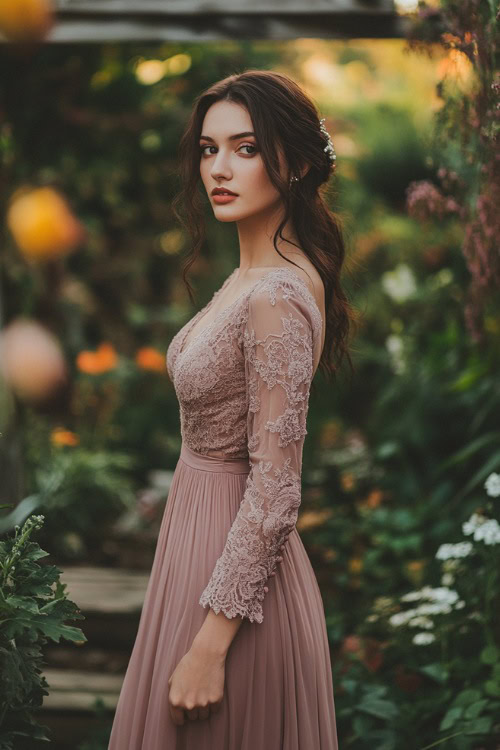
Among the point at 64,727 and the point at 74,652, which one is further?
the point at 74,652

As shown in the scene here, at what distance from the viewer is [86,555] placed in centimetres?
433

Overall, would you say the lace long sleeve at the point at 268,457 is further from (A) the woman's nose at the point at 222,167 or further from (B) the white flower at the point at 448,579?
(B) the white flower at the point at 448,579

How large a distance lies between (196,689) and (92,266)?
482 centimetres

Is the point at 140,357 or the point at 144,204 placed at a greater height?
the point at 144,204

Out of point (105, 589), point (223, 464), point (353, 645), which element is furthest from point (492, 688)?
point (105, 589)

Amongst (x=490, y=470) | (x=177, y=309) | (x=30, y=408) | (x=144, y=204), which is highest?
(x=144, y=204)

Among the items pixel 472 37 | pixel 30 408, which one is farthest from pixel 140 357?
pixel 472 37

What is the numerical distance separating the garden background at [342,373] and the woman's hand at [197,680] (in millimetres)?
187

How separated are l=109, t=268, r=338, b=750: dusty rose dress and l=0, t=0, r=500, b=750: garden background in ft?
0.69

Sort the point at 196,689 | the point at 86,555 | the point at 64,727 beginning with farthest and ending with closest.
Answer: the point at 86,555 < the point at 64,727 < the point at 196,689

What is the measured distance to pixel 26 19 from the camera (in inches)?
111

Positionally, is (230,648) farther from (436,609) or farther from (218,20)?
(218,20)

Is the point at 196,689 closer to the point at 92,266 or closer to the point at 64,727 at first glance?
the point at 64,727

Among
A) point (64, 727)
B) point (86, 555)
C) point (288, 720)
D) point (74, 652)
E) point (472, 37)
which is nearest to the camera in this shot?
point (288, 720)
